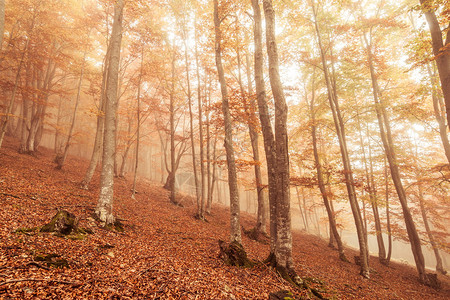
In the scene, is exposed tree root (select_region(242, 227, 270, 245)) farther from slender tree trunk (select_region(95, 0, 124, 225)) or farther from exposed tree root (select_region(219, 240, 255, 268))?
slender tree trunk (select_region(95, 0, 124, 225))

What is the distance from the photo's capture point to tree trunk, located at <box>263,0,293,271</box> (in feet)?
19.2

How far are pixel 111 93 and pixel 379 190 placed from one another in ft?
62.7

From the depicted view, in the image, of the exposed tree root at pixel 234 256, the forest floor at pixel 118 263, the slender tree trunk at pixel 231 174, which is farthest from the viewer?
the slender tree trunk at pixel 231 174

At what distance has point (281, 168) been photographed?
243 inches

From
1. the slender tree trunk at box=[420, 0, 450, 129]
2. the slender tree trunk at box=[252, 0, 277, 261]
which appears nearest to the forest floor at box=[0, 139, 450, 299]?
the slender tree trunk at box=[252, 0, 277, 261]

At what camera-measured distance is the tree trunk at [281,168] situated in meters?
5.87

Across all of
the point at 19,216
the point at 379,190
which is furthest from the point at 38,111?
the point at 379,190

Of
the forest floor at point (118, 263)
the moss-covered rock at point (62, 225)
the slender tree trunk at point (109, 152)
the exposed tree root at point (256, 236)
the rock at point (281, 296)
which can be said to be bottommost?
the exposed tree root at point (256, 236)

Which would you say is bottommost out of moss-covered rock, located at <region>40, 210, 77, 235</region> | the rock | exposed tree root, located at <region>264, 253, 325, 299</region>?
exposed tree root, located at <region>264, 253, 325, 299</region>

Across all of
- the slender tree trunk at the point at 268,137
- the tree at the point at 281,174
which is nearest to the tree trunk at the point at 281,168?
the tree at the point at 281,174

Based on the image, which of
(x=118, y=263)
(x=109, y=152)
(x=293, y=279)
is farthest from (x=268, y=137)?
(x=109, y=152)

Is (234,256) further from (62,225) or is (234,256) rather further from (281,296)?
(62,225)

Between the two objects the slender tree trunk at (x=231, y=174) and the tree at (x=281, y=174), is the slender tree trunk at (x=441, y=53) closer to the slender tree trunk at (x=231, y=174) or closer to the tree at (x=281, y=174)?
the tree at (x=281, y=174)

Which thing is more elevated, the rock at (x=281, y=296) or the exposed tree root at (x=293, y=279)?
the rock at (x=281, y=296)
